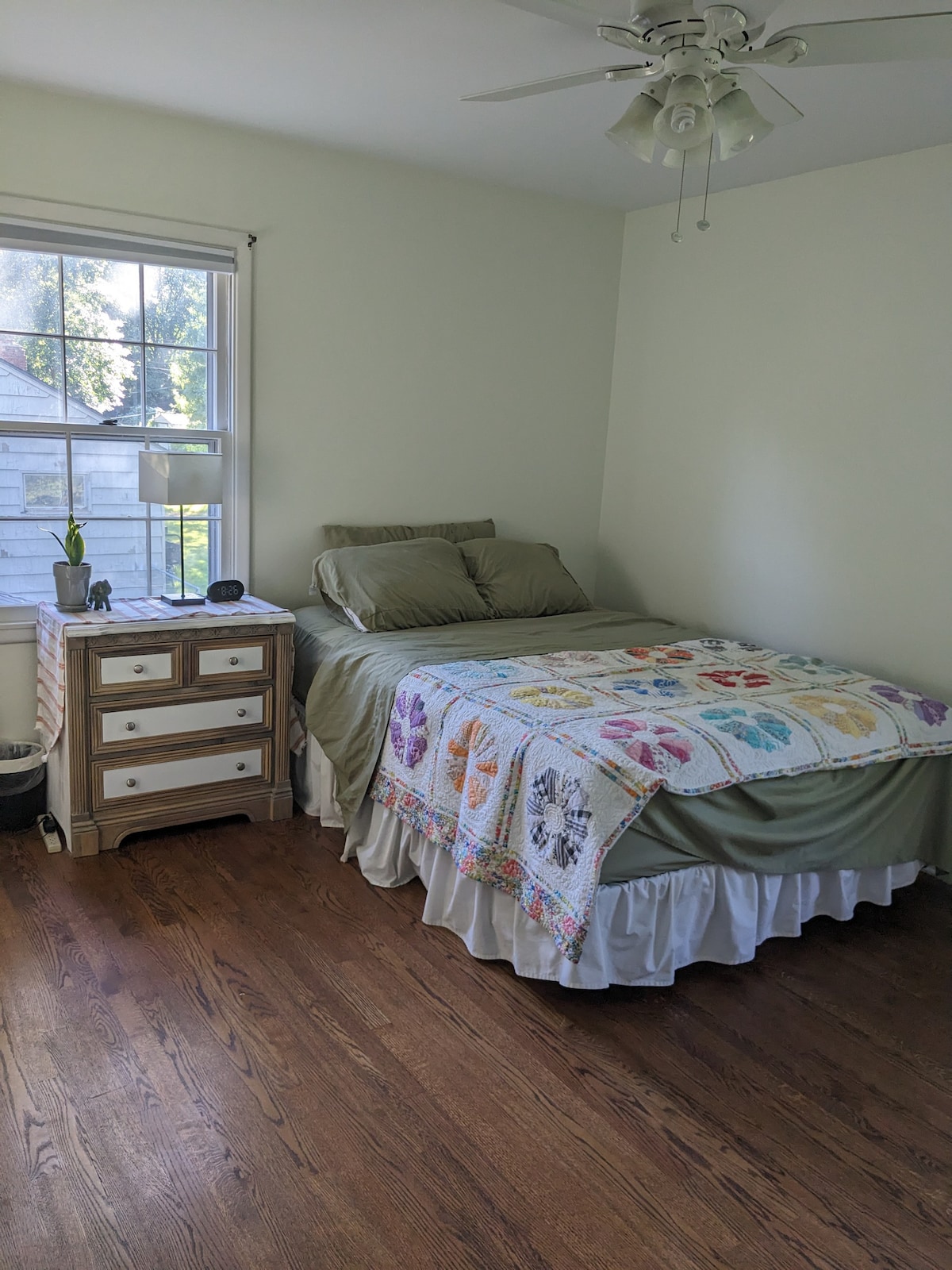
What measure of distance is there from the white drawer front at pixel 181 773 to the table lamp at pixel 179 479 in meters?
0.58

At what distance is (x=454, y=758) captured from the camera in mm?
2689

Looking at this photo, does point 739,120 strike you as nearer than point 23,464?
Yes

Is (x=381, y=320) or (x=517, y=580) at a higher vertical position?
(x=381, y=320)

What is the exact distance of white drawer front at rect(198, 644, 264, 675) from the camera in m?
3.21

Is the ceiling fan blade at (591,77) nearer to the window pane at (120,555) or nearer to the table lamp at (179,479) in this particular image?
the table lamp at (179,479)

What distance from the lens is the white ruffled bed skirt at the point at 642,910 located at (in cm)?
234

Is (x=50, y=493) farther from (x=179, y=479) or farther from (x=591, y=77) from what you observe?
(x=591, y=77)

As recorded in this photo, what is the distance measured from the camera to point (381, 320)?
3.95 meters

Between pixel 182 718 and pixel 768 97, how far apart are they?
2492 millimetres

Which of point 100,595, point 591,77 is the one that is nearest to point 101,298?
point 100,595

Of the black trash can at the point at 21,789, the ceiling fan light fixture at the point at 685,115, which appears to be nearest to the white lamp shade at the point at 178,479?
the black trash can at the point at 21,789

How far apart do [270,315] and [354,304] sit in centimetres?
38

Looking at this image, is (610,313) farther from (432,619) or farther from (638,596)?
(432,619)

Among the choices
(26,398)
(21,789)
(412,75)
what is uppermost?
(412,75)
